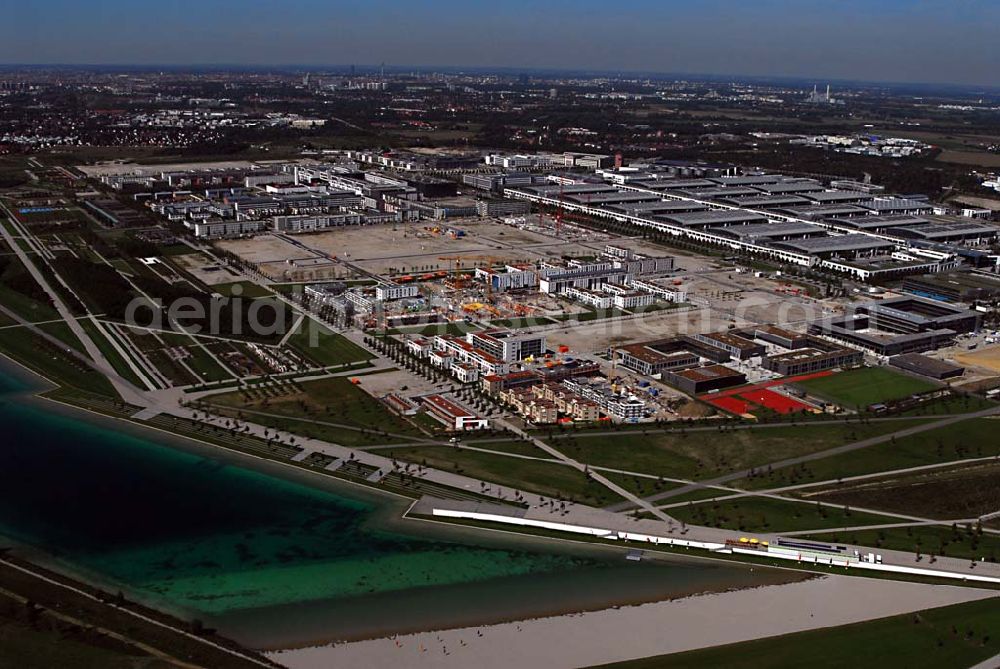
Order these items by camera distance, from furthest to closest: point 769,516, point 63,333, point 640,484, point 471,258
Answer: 1. point 471,258
2. point 63,333
3. point 640,484
4. point 769,516

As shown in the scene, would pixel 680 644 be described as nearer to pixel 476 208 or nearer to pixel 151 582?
pixel 151 582

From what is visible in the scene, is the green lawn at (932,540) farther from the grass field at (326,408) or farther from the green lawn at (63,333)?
the green lawn at (63,333)

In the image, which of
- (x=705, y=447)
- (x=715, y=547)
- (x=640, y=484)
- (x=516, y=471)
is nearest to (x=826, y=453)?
(x=705, y=447)

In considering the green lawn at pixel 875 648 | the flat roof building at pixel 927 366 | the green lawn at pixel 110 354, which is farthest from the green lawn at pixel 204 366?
the flat roof building at pixel 927 366

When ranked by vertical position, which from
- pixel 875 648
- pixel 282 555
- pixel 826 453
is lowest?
pixel 282 555

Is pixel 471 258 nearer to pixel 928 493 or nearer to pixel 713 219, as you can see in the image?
pixel 713 219

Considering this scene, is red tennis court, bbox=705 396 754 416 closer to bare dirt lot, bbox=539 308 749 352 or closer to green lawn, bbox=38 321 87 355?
bare dirt lot, bbox=539 308 749 352

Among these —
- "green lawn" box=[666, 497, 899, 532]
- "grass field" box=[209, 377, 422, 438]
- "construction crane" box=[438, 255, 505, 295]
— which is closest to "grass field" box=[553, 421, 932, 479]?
"green lawn" box=[666, 497, 899, 532]
